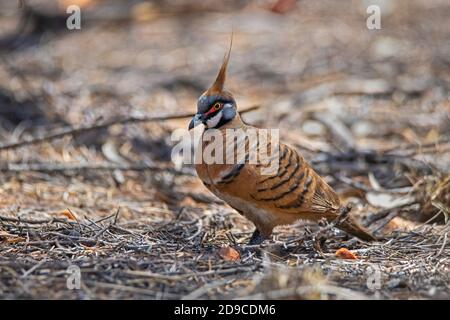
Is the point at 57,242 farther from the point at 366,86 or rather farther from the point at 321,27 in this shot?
the point at 321,27

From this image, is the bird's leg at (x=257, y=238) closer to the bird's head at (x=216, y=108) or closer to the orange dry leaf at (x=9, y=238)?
the bird's head at (x=216, y=108)

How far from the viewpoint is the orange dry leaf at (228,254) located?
168 inches

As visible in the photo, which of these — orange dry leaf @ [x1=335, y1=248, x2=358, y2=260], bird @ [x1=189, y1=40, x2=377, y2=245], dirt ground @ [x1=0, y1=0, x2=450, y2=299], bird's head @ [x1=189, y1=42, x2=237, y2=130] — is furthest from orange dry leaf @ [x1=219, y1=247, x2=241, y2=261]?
bird's head @ [x1=189, y1=42, x2=237, y2=130]

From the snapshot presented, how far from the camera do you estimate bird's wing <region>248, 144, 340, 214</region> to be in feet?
14.9

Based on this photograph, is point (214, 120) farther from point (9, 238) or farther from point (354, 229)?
point (9, 238)

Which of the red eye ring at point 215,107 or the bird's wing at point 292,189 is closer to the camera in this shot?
the bird's wing at point 292,189

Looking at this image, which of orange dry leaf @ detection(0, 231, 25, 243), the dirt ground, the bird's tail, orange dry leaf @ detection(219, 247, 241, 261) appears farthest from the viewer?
the bird's tail

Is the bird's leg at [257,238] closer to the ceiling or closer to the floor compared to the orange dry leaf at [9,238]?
closer to the floor

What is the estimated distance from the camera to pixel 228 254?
428 cm

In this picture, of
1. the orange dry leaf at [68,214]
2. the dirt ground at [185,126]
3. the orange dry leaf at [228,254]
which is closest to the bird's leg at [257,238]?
the dirt ground at [185,126]

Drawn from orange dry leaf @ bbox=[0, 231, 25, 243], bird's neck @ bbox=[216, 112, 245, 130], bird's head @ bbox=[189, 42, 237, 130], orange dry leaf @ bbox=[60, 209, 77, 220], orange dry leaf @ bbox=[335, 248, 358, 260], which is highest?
bird's head @ bbox=[189, 42, 237, 130]

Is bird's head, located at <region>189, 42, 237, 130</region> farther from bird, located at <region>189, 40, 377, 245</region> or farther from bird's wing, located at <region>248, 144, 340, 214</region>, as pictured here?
bird's wing, located at <region>248, 144, 340, 214</region>

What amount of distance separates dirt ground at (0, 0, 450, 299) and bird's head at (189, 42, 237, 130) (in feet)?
2.23
